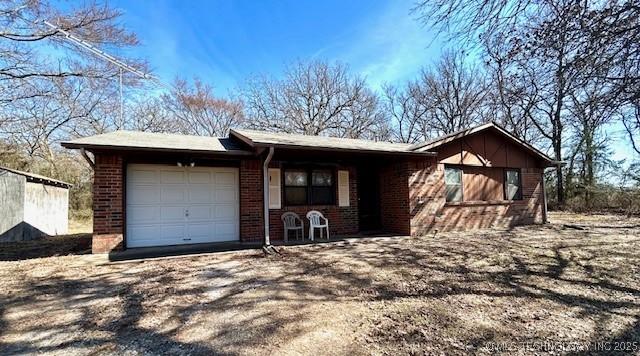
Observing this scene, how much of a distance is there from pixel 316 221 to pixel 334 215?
749 mm

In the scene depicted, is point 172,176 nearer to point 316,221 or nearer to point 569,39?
point 316,221

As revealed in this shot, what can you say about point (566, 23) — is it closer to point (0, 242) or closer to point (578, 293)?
point (578, 293)

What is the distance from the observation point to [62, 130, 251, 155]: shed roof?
6582 millimetres

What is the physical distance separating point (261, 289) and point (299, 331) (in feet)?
4.76

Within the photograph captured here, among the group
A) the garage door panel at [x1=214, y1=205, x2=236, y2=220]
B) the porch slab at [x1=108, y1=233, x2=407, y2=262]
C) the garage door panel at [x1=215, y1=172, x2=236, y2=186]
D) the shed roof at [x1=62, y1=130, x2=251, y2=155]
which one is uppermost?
the shed roof at [x1=62, y1=130, x2=251, y2=155]

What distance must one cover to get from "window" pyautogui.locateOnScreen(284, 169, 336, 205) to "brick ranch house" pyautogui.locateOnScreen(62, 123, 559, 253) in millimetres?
29

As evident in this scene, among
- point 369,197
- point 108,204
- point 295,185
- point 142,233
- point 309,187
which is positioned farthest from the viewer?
point 369,197

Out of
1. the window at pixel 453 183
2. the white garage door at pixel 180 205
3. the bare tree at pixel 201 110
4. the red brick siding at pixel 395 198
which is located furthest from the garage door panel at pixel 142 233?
the bare tree at pixel 201 110

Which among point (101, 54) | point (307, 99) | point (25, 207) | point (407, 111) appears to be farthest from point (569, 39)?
point (407, 111)

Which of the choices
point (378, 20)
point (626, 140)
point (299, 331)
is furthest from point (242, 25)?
point (626, 140)

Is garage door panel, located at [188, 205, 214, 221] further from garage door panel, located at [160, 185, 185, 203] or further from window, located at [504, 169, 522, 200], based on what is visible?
window, located at [504, 169, 522, 200]

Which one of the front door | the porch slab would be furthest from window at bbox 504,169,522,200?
the porch slab

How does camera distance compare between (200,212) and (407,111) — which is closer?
(200,212)

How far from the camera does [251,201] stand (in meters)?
8.61
